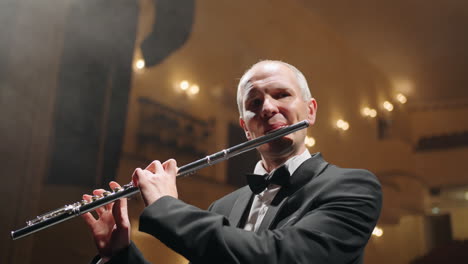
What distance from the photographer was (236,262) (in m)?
0.96

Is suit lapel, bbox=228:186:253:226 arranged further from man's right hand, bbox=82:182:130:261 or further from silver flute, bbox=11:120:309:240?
man's right hand, bbox=82:182:130:261

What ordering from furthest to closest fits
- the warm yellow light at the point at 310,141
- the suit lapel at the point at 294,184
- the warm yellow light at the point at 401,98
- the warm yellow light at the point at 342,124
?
the warm yellow light at the point at 401,98, the warm yellow light at the point at 342,124, the warm yellow light at the point at 310,141, the suit lapel at the point at 294,184

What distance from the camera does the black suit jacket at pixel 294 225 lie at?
3.15 ft

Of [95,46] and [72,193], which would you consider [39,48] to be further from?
[72,193]

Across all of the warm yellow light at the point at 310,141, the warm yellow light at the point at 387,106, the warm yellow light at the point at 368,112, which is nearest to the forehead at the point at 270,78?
the warm yellow light at the point at 310,141

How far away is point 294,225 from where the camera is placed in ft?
3.47

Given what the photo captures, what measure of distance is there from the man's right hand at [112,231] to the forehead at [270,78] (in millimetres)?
522

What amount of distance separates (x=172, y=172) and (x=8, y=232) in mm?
1830

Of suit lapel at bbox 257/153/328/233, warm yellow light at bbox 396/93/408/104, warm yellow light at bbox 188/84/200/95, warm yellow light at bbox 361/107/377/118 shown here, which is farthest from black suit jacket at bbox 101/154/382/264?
A: warm yellow light at bbox 396/93/408/104

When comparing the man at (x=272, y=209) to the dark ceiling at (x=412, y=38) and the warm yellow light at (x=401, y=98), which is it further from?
the warm yellow light at (x=401, y=98)

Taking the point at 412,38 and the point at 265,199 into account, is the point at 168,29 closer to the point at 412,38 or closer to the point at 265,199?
the point at 265,199

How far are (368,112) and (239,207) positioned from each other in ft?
15.0

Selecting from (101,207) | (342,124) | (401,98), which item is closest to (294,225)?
(101,207)

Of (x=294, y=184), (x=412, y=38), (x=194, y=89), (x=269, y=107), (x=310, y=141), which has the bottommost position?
(x=310, y=141)
